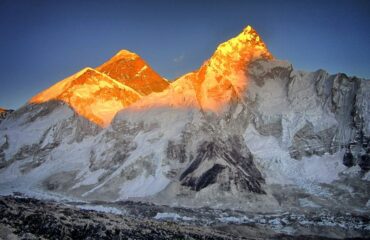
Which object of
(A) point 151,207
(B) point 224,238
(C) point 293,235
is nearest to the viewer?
(B) point 224,238

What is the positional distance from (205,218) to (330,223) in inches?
1434

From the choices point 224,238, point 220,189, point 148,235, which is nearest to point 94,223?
point 148,235

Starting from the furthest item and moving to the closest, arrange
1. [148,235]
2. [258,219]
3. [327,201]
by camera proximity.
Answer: [327,201]
[258,219]
[148,235]

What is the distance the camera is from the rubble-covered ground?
6688 centimetres

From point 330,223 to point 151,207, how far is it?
58.4 m

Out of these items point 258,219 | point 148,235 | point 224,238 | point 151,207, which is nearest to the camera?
point 148,235

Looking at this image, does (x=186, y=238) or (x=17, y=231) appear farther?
(x=186, y=238)

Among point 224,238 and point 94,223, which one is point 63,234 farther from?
point 224,238

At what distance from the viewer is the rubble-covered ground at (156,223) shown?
6688cm

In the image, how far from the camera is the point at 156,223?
94.8 m

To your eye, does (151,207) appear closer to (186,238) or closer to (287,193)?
(287,193)

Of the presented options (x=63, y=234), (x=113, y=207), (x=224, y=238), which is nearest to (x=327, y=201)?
(x=113, y=207)

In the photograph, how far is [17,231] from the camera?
60.9 metres

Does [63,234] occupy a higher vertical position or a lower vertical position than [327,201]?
lower
